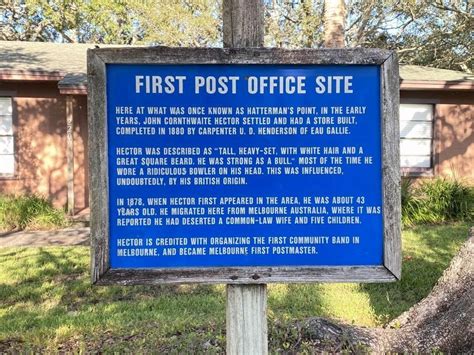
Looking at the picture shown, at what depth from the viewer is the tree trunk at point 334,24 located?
8.25 metres

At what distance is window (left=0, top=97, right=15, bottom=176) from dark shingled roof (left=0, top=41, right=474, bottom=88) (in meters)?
0.99

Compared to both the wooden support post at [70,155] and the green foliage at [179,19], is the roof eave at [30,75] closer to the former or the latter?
the wooden support post at [70,155]

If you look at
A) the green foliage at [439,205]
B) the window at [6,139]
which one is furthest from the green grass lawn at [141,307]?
the window at [6,139]

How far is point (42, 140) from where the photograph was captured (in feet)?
40.5

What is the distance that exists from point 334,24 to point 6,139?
8096mm

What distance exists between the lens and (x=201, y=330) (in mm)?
4336

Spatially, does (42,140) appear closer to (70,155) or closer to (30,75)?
(70,155)

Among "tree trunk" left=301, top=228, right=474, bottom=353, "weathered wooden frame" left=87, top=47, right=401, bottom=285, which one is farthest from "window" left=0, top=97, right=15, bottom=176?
"weathered wooden frame" left=87, top=47, right=401, bottom=285

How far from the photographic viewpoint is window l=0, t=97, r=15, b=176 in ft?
39.8

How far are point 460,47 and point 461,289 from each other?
24.6 metres

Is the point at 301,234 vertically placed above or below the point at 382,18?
below

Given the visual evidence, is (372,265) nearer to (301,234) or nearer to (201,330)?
(301,234)

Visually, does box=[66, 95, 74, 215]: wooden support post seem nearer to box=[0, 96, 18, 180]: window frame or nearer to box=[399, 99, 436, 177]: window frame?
box=[0, 96, 18, 180]: window frame

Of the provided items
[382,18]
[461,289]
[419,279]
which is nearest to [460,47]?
[382,18]
